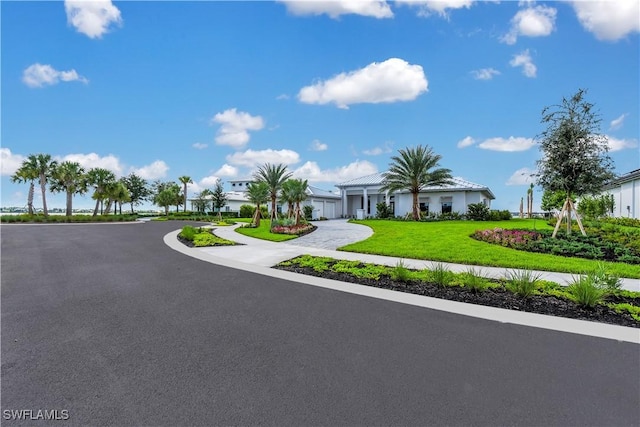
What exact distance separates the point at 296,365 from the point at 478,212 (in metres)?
26.5

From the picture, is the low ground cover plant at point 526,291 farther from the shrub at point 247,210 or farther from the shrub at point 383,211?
the shrub at point 247,210

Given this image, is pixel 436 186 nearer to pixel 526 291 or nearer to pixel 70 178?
pixel 526 291

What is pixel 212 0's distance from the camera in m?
12.0

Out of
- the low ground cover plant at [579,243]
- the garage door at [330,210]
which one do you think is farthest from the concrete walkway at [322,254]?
the garage door at [330,210]

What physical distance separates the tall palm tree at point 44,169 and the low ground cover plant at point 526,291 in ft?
154

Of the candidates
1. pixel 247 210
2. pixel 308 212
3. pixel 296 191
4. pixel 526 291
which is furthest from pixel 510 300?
pixel 247 210

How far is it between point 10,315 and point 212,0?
12110 mm

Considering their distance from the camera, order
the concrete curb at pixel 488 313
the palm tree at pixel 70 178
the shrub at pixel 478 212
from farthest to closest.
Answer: the palm tree at pixel 70 178, the shrub at pixel 478 212, the concrete curb at pixel 488 313

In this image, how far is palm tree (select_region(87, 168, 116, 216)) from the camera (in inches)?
1619

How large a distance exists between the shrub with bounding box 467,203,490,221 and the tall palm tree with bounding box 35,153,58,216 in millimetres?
49137

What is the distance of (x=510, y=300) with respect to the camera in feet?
20.1

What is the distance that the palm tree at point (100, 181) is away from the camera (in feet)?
135

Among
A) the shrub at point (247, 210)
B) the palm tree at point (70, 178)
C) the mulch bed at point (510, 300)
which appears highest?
the palm tree at point (70, 178)

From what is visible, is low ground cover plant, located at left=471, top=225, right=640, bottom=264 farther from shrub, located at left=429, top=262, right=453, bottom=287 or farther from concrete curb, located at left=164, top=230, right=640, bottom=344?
concrete curb, located at left=164, top=230, right=640, bottom=344
